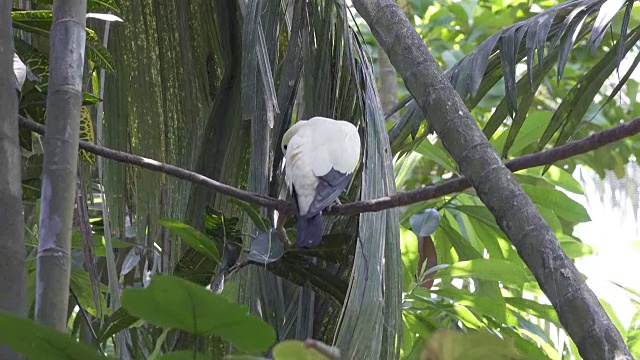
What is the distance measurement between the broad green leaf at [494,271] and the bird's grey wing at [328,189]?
56 centimetres

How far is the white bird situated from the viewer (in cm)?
210

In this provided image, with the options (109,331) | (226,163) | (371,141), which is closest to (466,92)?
(371,141)

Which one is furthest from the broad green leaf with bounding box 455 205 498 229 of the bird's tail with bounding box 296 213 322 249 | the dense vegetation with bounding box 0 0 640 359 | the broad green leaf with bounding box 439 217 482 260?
the bird's tail with bounding box 296 213 322 249

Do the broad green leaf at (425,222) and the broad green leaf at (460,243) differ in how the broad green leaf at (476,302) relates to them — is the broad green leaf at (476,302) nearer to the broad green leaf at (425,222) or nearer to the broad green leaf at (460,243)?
the broad green leaf at (425,222)

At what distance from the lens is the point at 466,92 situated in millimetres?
2195

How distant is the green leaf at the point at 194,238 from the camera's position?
162 cm

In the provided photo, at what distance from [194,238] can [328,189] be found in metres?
0.57

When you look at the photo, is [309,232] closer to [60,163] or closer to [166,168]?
[166,168]

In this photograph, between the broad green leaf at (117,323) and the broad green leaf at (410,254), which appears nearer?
the broad green leaf at (117,323)

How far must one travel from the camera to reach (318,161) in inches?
91.7

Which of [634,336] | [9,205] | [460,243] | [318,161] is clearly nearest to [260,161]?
[318,161]

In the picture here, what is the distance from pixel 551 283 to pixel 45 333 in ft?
3.09

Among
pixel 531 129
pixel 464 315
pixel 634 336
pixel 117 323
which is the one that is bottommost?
pixel 634 336

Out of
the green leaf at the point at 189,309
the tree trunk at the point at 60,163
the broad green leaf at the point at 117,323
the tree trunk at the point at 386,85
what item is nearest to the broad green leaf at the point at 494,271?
the broad green leaf at the point at 117,323
